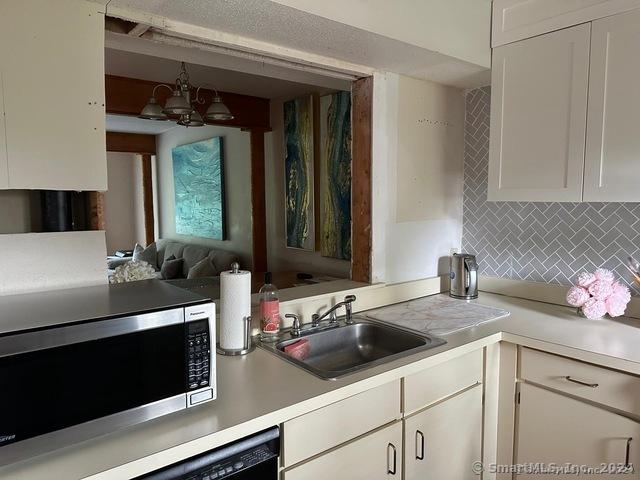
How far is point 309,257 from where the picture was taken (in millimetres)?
3592

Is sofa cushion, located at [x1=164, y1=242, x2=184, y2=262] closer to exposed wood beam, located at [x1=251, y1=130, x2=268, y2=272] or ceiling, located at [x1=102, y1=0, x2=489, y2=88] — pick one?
exposed wood beam, located at [x1=251, y1=130, x2=268, y2=272]

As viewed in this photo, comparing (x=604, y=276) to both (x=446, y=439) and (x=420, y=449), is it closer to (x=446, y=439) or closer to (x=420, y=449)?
(x=446, y=439)

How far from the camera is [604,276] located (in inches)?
72.8

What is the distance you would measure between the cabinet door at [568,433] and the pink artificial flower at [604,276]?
1.83 feet

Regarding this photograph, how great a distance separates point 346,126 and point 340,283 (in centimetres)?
134

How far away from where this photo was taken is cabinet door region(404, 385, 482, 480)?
1.51 meters

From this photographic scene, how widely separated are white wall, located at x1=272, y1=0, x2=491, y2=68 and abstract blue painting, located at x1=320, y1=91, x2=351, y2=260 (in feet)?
3.81

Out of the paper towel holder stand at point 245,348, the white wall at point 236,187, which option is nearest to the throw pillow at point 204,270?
the white wall at point 236,187

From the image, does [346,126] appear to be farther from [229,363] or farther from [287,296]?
[229,363]

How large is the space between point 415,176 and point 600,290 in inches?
37.3

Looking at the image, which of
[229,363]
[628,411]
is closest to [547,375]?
[628,411]

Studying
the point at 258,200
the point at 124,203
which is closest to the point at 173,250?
the point at 258,200

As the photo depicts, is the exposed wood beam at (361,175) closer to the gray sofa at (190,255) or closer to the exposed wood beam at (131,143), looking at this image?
the gray sofa at (190,255)

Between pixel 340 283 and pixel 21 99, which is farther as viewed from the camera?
pixel 340 283
